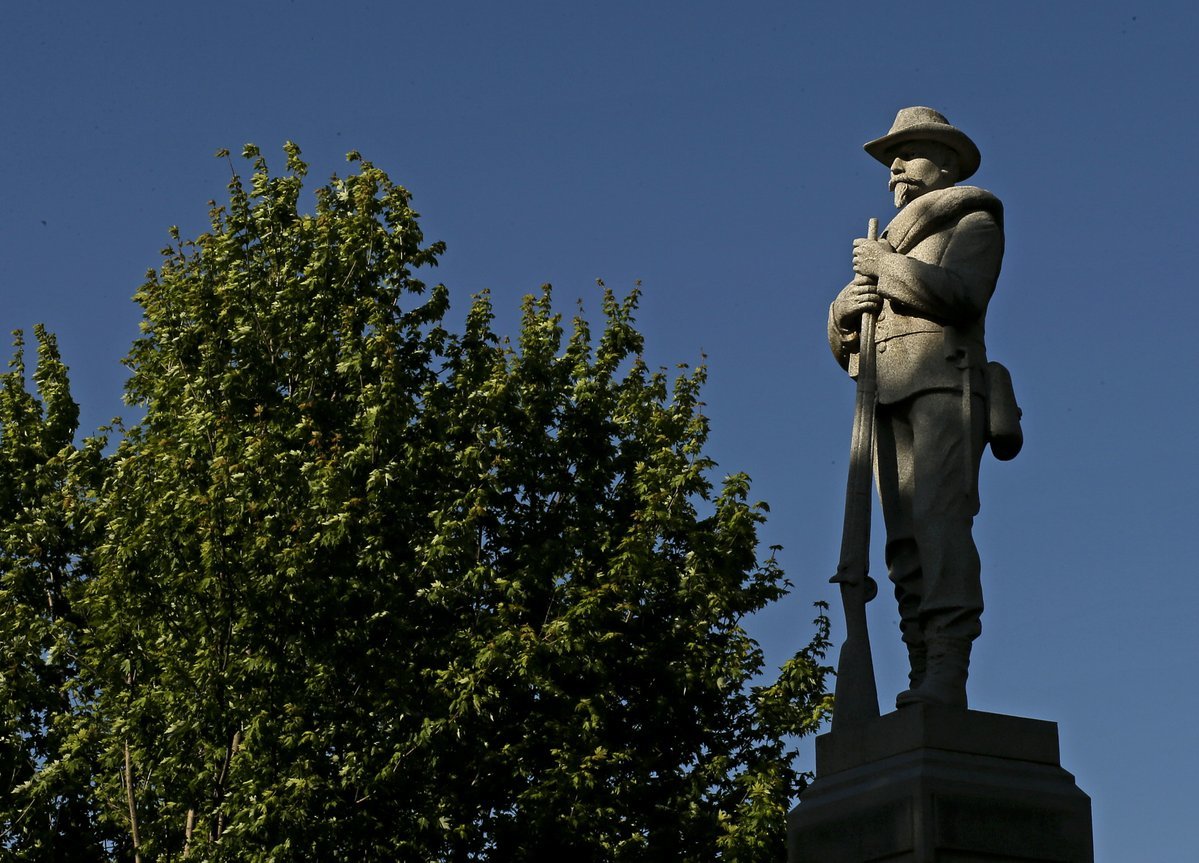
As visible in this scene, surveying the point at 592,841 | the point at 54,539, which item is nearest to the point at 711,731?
the point at 592,841

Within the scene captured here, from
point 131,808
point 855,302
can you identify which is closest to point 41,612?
point 131,808

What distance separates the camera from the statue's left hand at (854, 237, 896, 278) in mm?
9500

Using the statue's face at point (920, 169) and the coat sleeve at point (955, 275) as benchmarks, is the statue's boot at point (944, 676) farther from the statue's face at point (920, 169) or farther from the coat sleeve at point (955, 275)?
the statue's face at point (920, 169)

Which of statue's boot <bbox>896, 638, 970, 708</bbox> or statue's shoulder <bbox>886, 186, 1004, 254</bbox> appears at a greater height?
statue's shoulder <bbox>886, 186, 1004, 254</bbox>

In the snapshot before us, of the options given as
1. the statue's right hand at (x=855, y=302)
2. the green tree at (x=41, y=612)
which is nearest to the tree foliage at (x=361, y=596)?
the green tree at (x=41, y=612)

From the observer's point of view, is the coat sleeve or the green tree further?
the green tree

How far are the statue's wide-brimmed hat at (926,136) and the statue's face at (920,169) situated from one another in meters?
0.04

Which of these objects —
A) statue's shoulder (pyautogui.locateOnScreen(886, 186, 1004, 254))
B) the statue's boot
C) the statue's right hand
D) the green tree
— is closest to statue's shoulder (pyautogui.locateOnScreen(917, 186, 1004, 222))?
statue's shoulder (pyautogui.locateOnScreen(886, 186, 1004, 254))

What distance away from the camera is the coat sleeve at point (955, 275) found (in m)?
9.18

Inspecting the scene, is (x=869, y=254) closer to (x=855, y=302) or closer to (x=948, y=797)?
(x=855, y=302)

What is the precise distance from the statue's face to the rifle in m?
0.79

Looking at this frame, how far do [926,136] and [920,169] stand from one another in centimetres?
20

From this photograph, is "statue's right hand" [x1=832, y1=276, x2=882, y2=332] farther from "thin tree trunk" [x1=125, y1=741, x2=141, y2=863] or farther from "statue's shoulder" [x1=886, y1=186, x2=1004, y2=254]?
"thin tree trunk" [x1=125, y1=741, x2=141, y2=863]

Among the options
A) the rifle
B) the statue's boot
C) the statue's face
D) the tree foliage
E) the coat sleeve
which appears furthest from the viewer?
the tree foliage
